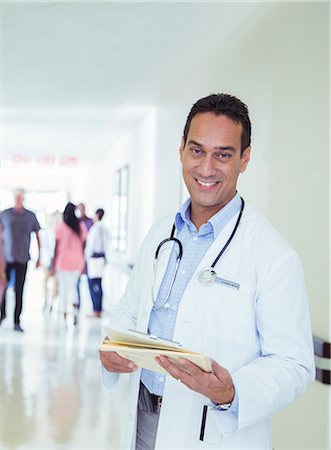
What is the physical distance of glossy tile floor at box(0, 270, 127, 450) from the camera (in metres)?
4.69

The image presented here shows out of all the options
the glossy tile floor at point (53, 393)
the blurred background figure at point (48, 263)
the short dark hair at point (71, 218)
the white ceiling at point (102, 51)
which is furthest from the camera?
the blurred background figure at point (48, 263)

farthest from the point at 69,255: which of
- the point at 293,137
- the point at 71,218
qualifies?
the point at 293,137

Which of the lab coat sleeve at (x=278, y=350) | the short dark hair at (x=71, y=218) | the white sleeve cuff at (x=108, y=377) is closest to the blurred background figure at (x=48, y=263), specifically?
the short dark hair at (x=71, y=218)

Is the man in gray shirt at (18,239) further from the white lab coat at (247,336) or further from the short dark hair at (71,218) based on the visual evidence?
the white lab coat at (247,336)

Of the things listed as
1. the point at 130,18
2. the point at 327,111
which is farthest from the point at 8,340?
the point at 327,111

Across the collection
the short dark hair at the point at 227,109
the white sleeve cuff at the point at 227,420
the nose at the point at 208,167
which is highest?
the short dark hair at the point at 227,109

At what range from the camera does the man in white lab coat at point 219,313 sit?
1.72 metres

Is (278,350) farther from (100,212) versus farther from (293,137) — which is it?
(100,212)

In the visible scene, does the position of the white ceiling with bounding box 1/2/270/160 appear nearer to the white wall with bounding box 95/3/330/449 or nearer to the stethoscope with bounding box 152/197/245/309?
the white wall with bounding box 95/3/330/449

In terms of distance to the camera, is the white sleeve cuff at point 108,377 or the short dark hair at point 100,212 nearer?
the white sleeve cuff at point 108,377

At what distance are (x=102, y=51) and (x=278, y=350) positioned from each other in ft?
15.4

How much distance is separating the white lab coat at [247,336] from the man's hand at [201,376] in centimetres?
7

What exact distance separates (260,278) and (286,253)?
0.09 meters

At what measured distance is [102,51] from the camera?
6004mm
